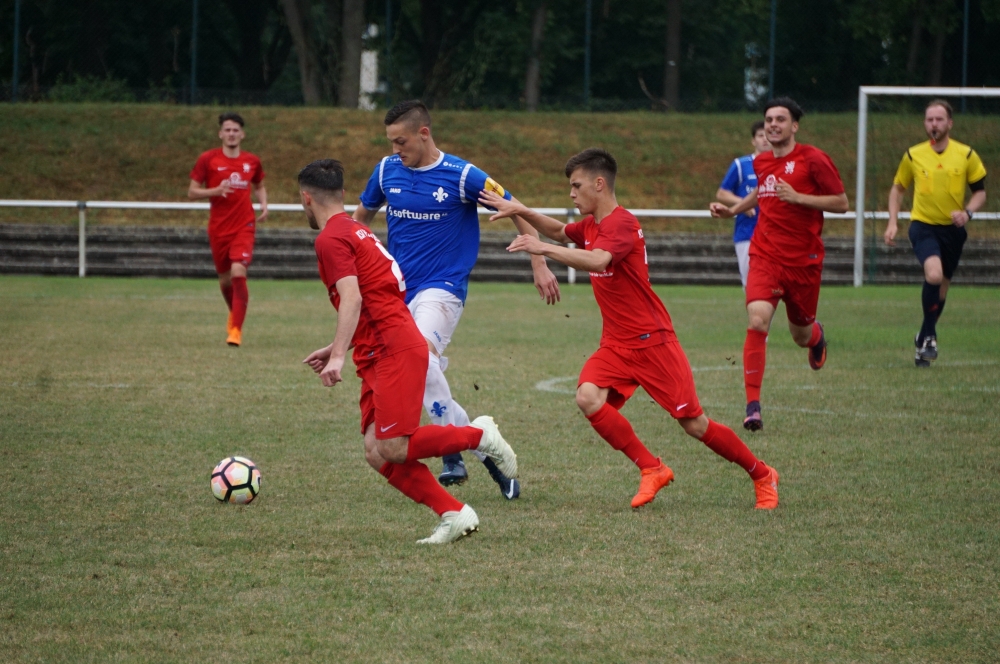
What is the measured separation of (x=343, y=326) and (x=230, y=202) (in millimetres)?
8378

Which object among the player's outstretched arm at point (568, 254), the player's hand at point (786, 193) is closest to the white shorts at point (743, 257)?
the player's hand at point (786, 193)

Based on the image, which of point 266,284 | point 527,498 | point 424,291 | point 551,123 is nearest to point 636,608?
point 527,498

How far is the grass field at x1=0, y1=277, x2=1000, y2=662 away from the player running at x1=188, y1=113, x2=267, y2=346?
7.32ft

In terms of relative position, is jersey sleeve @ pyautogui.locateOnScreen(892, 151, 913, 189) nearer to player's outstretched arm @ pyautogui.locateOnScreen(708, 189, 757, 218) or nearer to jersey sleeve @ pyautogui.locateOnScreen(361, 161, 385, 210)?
player's outstretched arm @ pyautogui.locateOnScreen(708, 189, 757, 218)

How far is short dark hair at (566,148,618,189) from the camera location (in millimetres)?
5773

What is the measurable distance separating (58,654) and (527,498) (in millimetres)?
2710

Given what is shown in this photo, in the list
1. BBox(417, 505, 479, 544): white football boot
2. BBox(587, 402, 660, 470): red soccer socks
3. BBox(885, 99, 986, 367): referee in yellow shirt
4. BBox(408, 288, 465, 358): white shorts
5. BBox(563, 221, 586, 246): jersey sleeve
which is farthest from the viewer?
BBox(885, 99, 986, 367): referee in yellow shirt

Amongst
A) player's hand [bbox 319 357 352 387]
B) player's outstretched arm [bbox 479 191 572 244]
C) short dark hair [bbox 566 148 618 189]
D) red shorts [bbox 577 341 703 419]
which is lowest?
red shorts [bbox 577 341 703 419]

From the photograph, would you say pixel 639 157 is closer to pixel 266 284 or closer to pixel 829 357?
pixel 266 284

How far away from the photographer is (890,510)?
220 inches

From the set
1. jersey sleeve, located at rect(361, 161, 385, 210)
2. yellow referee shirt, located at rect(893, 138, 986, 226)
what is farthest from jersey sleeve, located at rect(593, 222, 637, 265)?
yellow referee shirt, located at rect(893, 138, 986, 226)

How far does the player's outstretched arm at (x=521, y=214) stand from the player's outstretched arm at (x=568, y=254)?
256 millimetres

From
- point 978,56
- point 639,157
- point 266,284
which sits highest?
point 978,56

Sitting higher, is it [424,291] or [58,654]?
[424,291]
